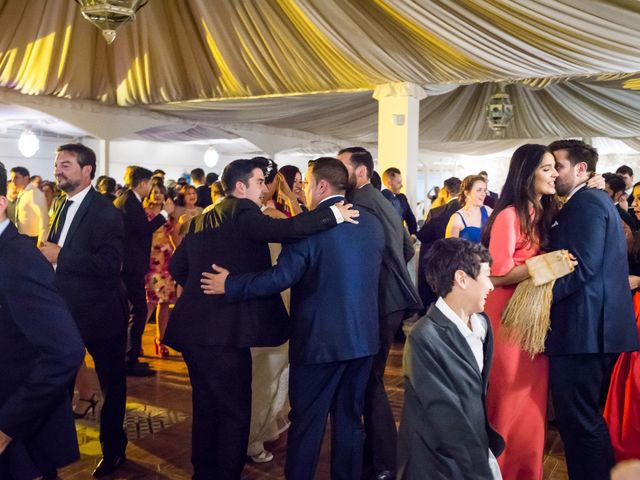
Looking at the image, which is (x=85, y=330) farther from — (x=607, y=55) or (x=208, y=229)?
(x=607, y=55)

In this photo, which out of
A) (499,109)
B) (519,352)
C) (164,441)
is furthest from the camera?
(499,109)

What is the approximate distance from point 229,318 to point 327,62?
16.8 feet

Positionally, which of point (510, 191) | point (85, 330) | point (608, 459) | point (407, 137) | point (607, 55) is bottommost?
point (608, 459)

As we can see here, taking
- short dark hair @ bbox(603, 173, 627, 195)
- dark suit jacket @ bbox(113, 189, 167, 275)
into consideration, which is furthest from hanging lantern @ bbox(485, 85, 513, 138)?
dark suit jacket @ bbox(113, 189, 167, 275)

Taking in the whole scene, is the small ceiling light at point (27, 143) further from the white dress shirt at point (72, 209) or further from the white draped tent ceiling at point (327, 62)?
the white dress shirt at point (72, 209)

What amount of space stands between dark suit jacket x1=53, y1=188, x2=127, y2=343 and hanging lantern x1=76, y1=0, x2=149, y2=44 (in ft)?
5.03

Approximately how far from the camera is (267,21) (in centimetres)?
698

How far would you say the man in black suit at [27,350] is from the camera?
1.64m

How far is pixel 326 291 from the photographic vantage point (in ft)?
8.98

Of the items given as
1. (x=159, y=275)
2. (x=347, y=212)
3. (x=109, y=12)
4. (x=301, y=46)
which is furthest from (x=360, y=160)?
(x=301, y=46)

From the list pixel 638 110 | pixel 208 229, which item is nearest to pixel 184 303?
pixel 208 229

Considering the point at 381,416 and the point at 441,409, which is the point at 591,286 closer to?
the point at 441,409

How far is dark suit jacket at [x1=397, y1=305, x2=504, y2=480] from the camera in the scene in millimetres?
1963

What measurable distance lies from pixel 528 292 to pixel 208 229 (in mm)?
1315
